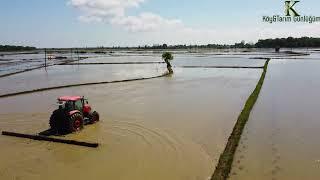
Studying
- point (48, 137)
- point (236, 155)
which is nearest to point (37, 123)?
point (48, 137)

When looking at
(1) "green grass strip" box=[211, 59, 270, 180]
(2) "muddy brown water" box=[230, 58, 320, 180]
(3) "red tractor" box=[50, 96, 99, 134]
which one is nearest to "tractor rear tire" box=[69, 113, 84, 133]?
(3) "red tractor" box=[50, 96, 99, 134]

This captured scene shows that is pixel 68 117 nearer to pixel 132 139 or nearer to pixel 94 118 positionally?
pixel 94 118

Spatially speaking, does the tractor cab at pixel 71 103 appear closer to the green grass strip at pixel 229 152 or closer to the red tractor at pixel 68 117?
the red tractor at pixel 68 117

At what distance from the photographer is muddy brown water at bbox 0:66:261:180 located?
29.8ft

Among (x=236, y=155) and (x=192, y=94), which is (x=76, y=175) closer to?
(x=236, y=155)

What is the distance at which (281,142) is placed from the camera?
11.1 meters

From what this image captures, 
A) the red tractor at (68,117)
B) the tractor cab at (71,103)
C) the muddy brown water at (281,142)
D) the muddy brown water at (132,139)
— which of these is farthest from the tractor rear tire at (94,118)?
the muddy brown water at (281,142)

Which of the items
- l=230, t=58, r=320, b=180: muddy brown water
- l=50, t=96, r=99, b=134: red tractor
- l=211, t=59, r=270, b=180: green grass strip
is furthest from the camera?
l=50, t=96, r=99, b=134: red tractor

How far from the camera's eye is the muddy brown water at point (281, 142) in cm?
875

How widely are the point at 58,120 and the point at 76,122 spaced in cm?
60

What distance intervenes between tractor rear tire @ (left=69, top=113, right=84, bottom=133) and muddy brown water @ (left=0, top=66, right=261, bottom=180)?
0.26 m

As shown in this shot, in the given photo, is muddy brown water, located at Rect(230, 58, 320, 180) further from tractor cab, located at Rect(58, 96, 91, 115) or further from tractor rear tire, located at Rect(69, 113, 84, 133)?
tractor cab, located at Rect(58, 96, 91, 115)

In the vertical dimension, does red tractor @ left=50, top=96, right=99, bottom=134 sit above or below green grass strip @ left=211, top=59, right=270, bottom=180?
above

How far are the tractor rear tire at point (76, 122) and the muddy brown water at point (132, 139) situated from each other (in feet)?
0.84
